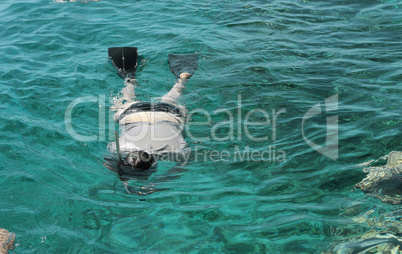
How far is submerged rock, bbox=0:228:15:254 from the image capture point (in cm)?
355

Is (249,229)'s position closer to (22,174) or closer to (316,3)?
(22,174)

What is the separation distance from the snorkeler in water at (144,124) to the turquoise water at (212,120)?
19 centimetres

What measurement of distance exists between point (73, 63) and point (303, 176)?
5059mm

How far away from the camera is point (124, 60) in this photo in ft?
23.0

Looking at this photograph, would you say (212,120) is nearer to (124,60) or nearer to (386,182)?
(124,60)

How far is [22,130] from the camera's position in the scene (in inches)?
216

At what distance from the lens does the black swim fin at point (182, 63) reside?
6.84 meters

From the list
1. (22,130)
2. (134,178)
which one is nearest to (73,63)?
(22,130)

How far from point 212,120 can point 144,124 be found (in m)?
1.07

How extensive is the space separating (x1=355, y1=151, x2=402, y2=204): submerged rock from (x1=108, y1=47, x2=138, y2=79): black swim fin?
4333mm

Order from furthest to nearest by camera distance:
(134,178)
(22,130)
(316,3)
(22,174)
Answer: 1. (316,3)
2. (22,130)
3. (22,174)
4. (134,178)

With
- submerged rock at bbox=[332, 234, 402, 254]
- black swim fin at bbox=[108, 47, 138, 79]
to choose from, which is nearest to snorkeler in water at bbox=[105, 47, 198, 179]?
black swim fin at bbox=[108, 47, 138, 79]

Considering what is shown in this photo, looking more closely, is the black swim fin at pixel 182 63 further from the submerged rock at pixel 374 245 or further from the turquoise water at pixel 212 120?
the submerged rock at pixel 374 245

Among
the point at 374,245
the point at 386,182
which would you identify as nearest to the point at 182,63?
the point at 386,182
